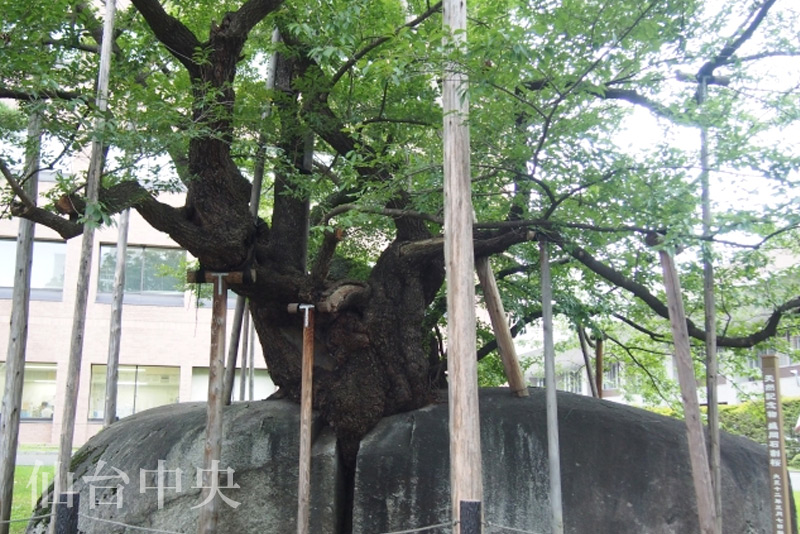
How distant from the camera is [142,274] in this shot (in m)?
23.4

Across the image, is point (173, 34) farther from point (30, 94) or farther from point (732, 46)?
point (732, 46)

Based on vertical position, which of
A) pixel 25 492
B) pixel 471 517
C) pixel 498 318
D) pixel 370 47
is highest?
pixel 370 47

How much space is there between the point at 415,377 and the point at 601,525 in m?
3.13

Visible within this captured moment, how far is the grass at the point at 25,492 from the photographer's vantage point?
1304 cm

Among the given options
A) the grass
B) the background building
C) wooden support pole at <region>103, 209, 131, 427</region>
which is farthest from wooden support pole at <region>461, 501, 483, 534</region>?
the background building

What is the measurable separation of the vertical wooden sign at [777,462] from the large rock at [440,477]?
69.2 inches

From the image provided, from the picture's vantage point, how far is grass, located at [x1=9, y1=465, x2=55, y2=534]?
1304 cm

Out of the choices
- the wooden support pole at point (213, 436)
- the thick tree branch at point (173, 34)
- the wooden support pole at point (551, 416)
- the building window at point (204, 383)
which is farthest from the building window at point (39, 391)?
the wooden support pole at point (551, 416)

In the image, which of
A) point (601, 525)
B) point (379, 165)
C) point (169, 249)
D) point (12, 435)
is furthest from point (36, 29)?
point (169, 249)

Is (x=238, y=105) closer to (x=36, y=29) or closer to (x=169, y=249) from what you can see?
(x=36, y=29)

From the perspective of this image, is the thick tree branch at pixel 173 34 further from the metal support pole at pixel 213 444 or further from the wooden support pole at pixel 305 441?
the wooden support pole at pixel 305 441

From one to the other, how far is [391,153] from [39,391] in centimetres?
1920

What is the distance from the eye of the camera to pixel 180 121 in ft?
26.8

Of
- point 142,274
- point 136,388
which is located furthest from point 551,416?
point 136,388
